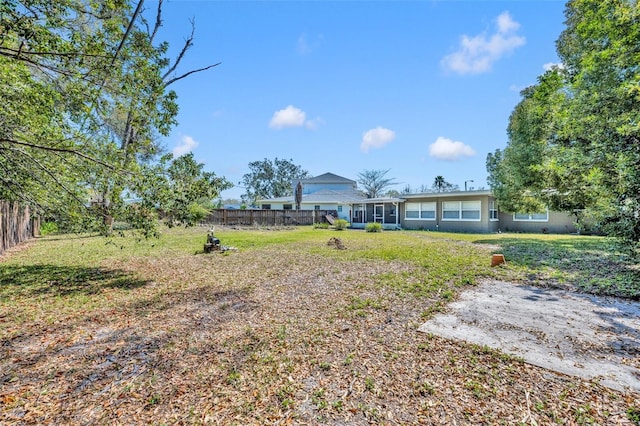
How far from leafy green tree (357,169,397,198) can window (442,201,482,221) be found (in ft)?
81.2

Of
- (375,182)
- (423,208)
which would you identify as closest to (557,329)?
(423,208)

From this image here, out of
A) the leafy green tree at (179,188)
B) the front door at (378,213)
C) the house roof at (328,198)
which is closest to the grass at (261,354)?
the leafy green tree at (179,188)

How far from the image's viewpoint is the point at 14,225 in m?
11.1

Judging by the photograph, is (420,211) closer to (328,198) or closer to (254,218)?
(328,198)

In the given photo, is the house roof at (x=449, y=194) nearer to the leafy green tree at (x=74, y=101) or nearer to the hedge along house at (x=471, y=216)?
the hedge along house at (x=471, y=216)

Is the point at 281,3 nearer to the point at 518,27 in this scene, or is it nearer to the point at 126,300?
the point at 518,27

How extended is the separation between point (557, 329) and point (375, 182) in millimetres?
42592

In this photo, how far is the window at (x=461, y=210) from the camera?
719 inches

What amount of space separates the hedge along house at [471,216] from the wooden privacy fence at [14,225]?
20658mm

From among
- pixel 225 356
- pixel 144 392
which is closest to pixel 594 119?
pixel 225 356

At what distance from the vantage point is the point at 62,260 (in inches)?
327

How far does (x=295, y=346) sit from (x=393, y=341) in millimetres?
1160

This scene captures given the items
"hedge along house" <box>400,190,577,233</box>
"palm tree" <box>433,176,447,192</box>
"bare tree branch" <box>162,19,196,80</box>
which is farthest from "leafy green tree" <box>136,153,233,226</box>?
"palm tree" <box>433,176,447,192</box>

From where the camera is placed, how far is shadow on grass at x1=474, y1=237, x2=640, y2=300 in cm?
536
